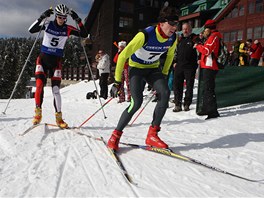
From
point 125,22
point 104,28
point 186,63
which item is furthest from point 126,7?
point 186,63

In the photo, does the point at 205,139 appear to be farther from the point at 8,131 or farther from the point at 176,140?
the point at 8,131

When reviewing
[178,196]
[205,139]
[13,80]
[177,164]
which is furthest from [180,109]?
[13,80]

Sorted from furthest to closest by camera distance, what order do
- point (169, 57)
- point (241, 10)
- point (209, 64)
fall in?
point (241, 10), point (209, 64), point (169, 57)

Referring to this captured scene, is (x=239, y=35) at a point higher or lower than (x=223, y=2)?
lower

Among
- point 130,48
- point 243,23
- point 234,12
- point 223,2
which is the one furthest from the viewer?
point 223,2

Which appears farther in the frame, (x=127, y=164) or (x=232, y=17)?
(x=232, y=17)

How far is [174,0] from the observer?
36406mm

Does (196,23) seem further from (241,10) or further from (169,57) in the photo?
(169,57)

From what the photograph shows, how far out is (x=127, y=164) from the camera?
10.3ft

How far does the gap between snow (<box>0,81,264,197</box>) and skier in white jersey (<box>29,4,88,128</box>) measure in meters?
0.53

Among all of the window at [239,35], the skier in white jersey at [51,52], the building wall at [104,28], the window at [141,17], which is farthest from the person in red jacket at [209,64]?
the window at [141,17]

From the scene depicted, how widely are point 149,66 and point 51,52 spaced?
235cm

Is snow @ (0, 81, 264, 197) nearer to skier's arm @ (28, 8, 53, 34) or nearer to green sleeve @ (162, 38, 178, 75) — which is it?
green sleeve @ (162, 38, 178, 75)

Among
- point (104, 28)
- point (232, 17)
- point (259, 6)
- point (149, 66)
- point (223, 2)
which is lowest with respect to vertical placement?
point (149, 66)
